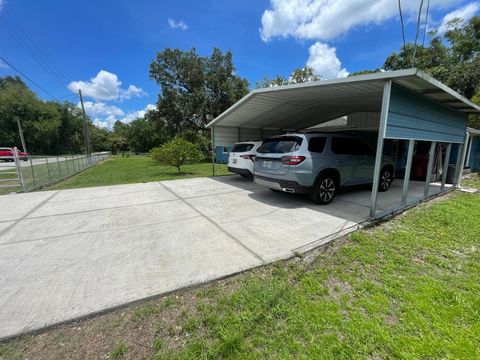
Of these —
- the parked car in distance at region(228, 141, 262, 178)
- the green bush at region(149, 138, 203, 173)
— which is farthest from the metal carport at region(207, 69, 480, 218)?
the green bush at region(149, 138, 203, 173)

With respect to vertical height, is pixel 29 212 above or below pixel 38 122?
below

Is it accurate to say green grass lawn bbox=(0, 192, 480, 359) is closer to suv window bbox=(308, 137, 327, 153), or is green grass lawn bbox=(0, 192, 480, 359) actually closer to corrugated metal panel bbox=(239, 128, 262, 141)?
suv window bbox=(308, 137, 327, 153)

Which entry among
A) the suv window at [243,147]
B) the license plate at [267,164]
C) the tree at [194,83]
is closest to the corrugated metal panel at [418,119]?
the license plate at [267,164]

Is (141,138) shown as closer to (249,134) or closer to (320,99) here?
(249,134)

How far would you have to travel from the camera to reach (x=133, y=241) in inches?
140

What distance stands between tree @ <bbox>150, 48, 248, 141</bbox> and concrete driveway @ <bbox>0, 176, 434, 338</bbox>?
17645 mm

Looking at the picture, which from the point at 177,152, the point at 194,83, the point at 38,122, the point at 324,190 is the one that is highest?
the point at 194,83

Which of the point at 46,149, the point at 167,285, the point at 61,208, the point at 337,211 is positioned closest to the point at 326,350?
the point at 167,285

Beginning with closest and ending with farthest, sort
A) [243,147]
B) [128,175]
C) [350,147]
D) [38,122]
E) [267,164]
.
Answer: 1. [267,164]
2. [350,147]
3. [243,147]
4. [128,175]
5. [38,122]

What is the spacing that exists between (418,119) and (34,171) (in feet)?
43.5

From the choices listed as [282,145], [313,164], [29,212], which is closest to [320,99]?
[282,145]

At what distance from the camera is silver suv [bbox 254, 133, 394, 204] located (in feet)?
16.4

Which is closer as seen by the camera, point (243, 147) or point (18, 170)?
point (18, 170)

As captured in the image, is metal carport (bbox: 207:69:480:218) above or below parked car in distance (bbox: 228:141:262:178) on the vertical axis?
above
